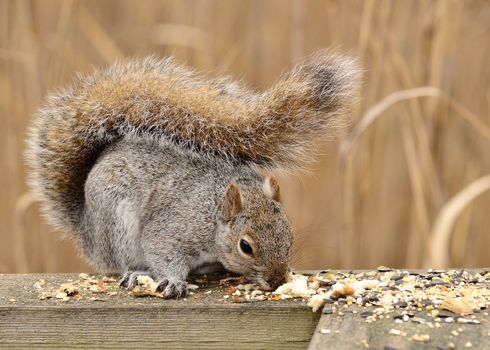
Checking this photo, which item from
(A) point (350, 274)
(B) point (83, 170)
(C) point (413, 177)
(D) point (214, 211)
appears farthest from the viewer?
(C) point (413, 177)

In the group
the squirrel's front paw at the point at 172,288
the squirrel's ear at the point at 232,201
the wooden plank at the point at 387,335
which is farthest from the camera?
the squirrel's ear at the point at 232,201

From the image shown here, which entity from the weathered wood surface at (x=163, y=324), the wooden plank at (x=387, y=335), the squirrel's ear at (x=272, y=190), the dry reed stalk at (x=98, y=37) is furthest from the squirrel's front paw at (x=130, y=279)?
the dry reed stalk at (x=98, y=37)

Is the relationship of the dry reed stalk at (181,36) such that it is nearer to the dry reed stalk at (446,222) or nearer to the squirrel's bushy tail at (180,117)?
the squirrel's bushy tail at (180,117)

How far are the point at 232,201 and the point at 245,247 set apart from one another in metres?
0.13

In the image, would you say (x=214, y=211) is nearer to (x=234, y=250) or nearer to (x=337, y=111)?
(x=234, y=250)

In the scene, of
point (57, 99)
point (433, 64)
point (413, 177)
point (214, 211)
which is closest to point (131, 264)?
point (214, 211)

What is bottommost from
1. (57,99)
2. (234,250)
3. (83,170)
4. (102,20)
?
(234,250)

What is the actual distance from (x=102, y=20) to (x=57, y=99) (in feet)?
4.01

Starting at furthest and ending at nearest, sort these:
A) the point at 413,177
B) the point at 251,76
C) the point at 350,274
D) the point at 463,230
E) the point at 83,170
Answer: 1. the point at 251,76
2. the point at 463,230
3. the point at 413,177
4. the point at 83,170
5. the point at 350,274

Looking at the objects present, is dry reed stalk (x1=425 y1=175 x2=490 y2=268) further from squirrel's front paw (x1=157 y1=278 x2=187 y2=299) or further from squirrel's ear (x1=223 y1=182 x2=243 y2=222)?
squirrel's front paw (x1=157 y1=278 x2=187 y2=299)

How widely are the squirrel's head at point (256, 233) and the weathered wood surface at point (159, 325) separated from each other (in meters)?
0.27

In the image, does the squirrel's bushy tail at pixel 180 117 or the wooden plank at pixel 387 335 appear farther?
the squirrel's bushy tail at pixel 180 117

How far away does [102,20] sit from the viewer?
379cm

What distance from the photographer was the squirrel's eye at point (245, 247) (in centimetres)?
222
